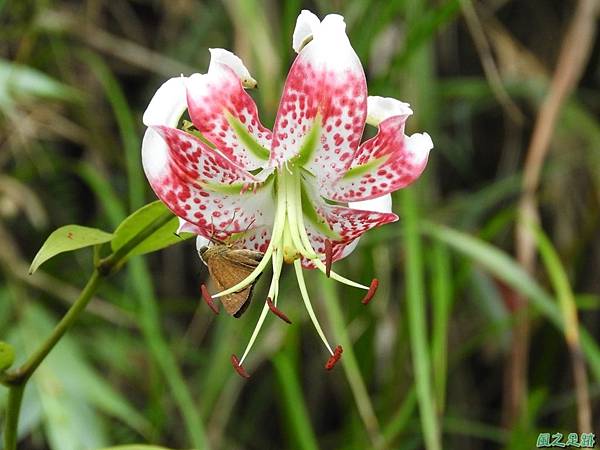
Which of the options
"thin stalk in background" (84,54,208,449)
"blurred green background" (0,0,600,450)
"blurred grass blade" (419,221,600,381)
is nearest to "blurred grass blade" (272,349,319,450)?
"blurred green background" (0,0,600,450)

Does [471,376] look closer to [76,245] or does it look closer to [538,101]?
[538,101]

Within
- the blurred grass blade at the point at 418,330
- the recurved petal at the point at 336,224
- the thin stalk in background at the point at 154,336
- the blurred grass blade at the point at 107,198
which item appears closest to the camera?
the recurved petal at the point at 336,224

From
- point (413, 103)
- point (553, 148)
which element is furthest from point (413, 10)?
point (553, 148)

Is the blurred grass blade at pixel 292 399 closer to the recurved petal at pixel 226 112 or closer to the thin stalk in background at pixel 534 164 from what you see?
the thin stalk in background at pixel 534 164

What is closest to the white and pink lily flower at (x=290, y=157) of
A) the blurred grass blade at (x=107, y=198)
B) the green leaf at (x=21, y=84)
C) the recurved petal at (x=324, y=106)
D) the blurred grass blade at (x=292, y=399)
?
the recurved petal at (x=324, y=106)

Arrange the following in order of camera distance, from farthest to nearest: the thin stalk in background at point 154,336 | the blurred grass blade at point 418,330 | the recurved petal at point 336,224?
the thin stalk in background at point 154,336, the blurred grass blade at point 418,330, the recurved petal at point 336,224

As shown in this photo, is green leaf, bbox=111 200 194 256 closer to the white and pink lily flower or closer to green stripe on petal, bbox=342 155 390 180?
the white and pink lily flower
